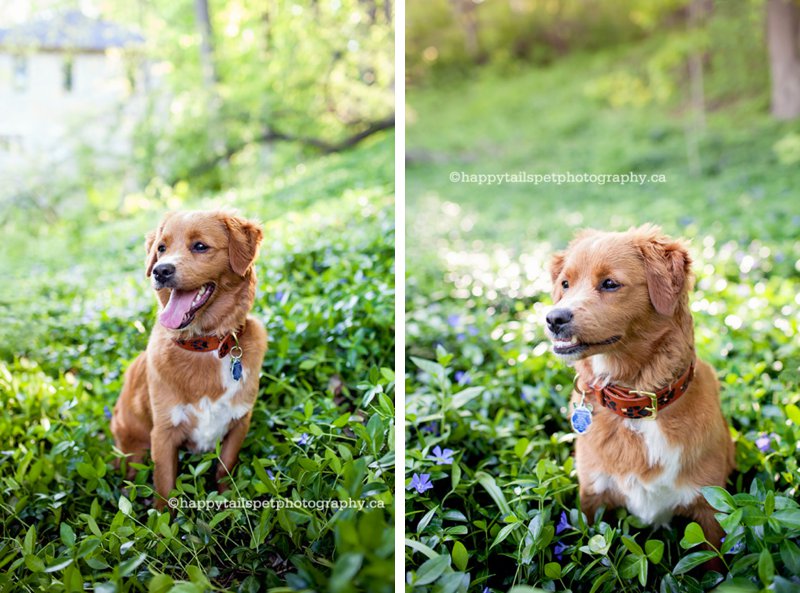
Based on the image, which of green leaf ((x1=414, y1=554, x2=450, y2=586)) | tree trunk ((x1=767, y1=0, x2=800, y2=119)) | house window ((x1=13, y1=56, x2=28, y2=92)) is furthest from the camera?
tree trunk ((x1=767, y1=0, x2=800, y2=119))

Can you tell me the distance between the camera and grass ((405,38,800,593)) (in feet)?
6.18

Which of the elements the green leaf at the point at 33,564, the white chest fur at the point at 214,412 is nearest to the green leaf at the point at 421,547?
the white chest fur at the point at 214,412

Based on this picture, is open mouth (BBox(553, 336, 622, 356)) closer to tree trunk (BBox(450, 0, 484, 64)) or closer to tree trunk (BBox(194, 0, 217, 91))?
tree trunk (BBox(194, 0, 217, 91))

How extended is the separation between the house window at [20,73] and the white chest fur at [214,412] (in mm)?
1325

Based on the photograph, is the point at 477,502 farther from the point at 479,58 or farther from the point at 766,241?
the point at 479,58

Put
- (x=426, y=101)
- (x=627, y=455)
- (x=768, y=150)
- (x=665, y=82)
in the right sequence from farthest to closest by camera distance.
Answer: (x=426, y=101)
(x=665, y=82)
(x=768, y=150)
(x=627, y=455)

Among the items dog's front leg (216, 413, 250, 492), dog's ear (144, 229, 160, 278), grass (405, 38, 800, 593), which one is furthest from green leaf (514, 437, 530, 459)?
dog's ear (144, 229, 160, 278)

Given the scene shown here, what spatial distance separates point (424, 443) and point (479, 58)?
319 inches

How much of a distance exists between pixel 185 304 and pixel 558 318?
1046 millimetres

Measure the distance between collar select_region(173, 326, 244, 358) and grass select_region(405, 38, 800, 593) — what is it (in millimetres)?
668

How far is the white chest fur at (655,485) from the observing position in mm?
1885

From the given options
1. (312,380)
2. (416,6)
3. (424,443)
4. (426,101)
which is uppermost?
(416,6)

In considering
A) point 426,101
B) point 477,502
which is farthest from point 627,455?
point 426,101

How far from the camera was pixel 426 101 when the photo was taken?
884 centimetres
